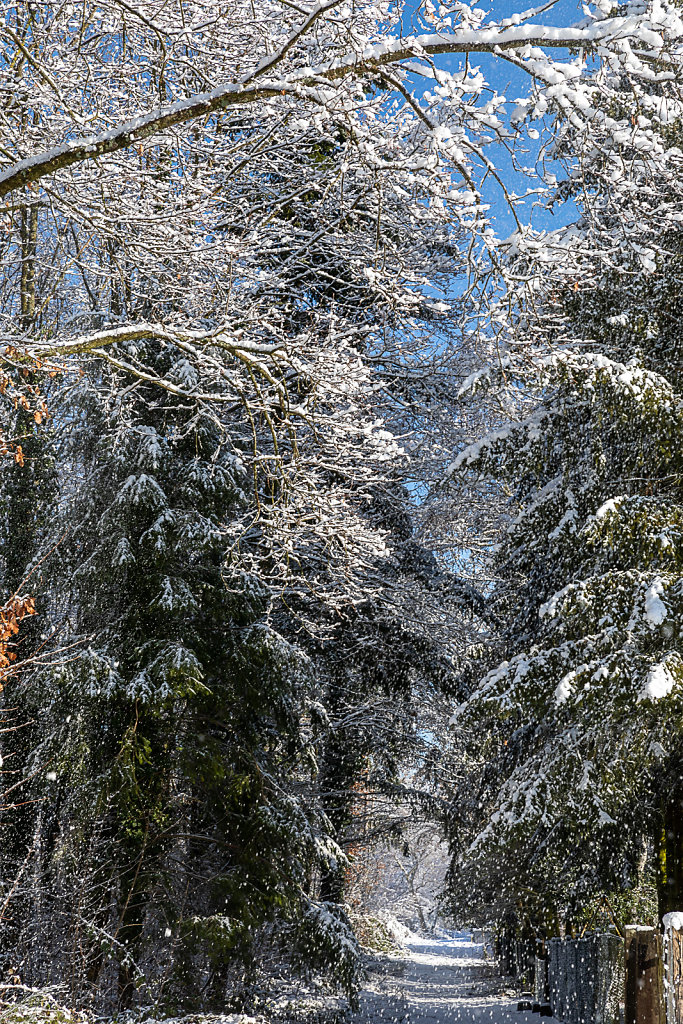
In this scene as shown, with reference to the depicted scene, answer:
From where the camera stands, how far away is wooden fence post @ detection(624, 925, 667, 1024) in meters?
7.68

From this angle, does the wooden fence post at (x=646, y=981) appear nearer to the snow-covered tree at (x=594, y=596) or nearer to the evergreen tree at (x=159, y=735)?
the snow-covered tree at (x=594, y=596)

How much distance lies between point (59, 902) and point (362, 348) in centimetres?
830

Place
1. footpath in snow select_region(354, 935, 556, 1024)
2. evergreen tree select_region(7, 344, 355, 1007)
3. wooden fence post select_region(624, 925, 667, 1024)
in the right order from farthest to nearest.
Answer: footpath in snow select_region(354, 935, 556, 1024)
evergreen tree select_region(7, 344, 355, 1007)
wooden fence post select_region(624, 925, 667, 1024)

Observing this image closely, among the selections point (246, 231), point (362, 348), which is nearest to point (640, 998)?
point (246, 231)

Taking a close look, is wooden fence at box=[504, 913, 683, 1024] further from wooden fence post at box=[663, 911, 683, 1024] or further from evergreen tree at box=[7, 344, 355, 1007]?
evergreen tree at box=[7, 344, 355, 1007]

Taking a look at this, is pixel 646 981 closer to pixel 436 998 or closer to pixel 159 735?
pixel 159 735

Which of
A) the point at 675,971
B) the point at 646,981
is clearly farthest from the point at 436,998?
the point at 675,971

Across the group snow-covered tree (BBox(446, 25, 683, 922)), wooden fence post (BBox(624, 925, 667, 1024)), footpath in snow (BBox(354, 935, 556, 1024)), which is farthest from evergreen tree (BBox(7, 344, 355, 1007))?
footpath in snow (BBox(354, 935, 556, 1024))

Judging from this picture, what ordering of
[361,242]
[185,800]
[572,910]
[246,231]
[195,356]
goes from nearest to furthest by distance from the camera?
[195,356] → [246,231] → [361,242] → [185,800] → [572,910]

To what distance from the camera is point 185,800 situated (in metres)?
11.1

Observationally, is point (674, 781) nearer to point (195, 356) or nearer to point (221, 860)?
point (221, 860)

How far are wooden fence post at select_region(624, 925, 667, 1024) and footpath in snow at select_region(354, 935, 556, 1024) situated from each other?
7030mm

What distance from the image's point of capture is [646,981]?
25.4 feet

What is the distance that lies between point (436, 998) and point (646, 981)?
46.1 feet
